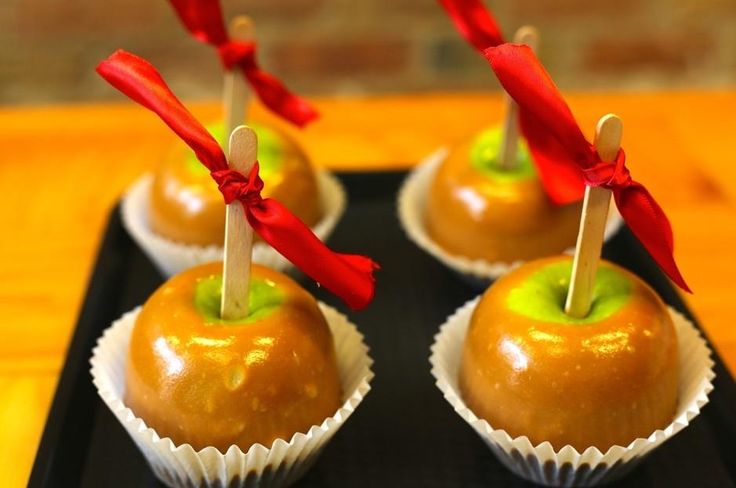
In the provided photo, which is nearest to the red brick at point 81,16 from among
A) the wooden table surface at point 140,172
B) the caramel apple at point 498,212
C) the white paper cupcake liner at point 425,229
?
the wooden table surface at point 140,172

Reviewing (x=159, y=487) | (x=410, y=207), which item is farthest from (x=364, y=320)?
(x=159, y=487)

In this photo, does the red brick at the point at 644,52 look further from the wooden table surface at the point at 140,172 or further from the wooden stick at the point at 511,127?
the wooden stick at the point at 511,127

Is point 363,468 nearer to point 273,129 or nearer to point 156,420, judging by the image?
point 156,420

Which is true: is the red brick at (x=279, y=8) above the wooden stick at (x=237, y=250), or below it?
below

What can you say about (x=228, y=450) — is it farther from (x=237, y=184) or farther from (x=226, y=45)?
(x=226, y=45)

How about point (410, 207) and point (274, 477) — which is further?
point (410, 207)

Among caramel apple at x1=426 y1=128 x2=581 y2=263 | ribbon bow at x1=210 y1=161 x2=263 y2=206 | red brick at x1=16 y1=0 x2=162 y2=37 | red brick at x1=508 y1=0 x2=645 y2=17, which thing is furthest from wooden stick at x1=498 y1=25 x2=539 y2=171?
red brick at x1=16 y1=0 x2=162 y2=37
